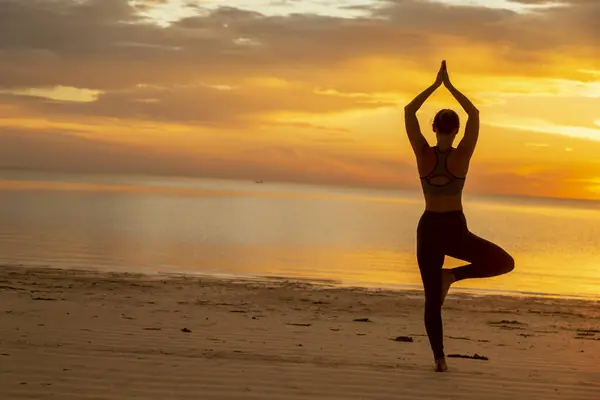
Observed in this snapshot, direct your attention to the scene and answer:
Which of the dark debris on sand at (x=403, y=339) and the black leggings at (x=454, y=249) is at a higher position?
the black leggings at (x=454, y=249)

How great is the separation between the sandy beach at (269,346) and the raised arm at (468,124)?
1880 mm

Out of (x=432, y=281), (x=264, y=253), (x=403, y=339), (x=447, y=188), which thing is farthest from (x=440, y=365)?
(x=264, y=253)

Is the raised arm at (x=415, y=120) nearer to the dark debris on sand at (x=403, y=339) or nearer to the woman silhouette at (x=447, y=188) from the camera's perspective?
the woman silhouette at (x=447, y=188)

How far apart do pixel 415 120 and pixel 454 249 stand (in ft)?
3.52

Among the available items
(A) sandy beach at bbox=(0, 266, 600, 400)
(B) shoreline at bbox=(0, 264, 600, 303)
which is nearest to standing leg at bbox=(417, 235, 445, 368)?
(A) sandy beach at bbox=(0, 266, 600, 400)

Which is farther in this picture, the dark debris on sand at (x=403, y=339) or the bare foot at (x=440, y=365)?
the dark debris on sand at (x=403, y=339)

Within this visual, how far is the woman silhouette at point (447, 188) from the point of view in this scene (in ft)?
20.7

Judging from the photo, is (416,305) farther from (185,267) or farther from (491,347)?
(185,267)

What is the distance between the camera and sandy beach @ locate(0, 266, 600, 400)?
609 cm

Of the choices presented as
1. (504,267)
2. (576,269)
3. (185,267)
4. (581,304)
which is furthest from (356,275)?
(504,267)

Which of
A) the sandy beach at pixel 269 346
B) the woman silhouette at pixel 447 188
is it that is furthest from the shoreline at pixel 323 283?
the woman silhouette at pixel 447 188

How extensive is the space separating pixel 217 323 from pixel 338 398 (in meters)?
4.32

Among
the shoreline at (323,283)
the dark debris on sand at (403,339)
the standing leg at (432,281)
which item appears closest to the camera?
the standing leg at (432,281)

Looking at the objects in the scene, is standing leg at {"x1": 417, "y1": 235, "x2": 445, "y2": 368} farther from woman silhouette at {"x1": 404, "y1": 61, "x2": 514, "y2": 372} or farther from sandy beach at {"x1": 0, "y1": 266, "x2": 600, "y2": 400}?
sandy beach at {"x1": 0, "y1": 266, "x2": 600, "y2": 400}
